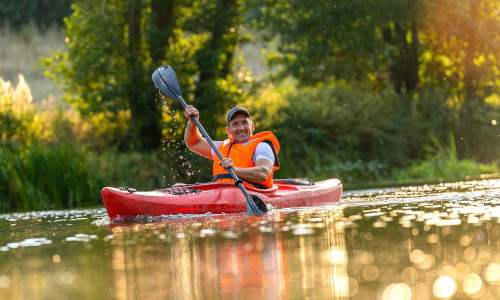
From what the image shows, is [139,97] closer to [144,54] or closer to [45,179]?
[144,54]

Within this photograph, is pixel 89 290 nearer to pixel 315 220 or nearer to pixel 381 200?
pixel 315 220

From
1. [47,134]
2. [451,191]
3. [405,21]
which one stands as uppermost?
[405,21]

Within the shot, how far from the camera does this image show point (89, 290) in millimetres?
4773

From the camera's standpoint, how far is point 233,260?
555 centimetres

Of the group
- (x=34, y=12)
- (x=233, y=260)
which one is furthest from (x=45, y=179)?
(x=34, y=12)

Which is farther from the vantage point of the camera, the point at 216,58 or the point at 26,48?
the point at 26,48

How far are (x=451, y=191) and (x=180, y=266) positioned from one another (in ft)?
22.0

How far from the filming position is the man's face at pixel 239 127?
32.2 ft

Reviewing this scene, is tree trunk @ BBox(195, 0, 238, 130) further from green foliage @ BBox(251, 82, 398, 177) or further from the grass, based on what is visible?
the grass

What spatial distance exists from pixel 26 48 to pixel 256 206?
101 ft

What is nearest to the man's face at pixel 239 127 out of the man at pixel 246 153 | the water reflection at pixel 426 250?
the man at pixel 246 153

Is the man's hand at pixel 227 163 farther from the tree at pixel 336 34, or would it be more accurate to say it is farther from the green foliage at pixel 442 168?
the tree at pixel 336 34

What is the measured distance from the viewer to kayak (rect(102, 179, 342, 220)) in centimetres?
900

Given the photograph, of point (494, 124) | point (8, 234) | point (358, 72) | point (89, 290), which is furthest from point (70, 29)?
point (89, 290)
